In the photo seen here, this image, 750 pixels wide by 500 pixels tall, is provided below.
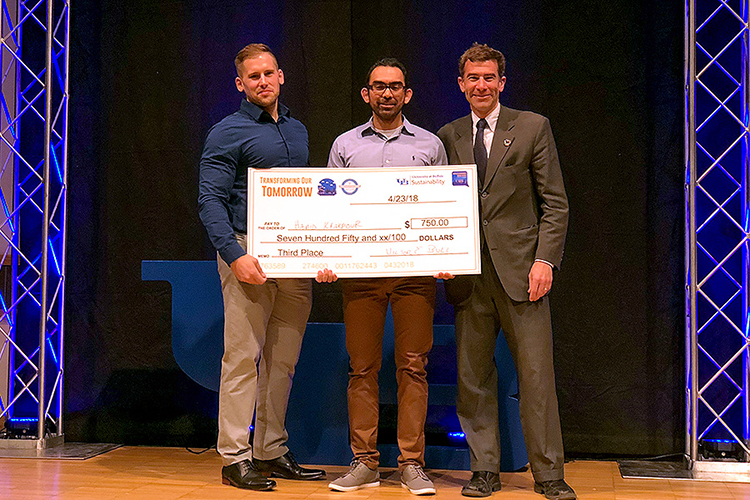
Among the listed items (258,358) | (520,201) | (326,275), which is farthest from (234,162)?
(520,201)

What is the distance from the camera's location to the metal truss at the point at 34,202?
4027 millimetres

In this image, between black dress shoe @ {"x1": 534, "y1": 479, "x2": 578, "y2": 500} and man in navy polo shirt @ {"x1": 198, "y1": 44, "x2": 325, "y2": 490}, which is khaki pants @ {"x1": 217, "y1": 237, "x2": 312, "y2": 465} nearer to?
man in navy polo shirt @ {"x1": 198, "y1": 44, "x2": 325, "y2": 490}

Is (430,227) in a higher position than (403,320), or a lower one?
higher

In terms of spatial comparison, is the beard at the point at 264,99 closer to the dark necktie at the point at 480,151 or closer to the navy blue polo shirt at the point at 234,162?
the navy blue polo shirt at the point at 234,162

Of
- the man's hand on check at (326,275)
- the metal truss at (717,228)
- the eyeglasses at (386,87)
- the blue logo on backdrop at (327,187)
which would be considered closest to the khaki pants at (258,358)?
the man's hand on check at (326,275)

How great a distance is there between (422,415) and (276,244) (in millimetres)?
930

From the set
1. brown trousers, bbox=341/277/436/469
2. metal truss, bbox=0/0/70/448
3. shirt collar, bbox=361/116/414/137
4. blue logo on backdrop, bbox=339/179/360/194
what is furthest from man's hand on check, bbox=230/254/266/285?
metal truss, bbox=0/0/70/448

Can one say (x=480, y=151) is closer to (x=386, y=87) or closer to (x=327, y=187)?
(x=386, y=87)

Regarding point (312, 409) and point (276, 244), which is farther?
point (312, 409)

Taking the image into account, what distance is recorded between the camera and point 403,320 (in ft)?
10.2

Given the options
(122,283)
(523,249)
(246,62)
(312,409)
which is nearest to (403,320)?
(523,249)

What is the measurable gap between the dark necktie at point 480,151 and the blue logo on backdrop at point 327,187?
598 millimetres

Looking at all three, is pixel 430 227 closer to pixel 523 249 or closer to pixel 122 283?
pixel 523 249

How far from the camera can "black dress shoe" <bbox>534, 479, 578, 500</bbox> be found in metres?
2.94
